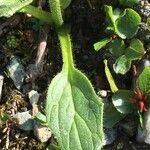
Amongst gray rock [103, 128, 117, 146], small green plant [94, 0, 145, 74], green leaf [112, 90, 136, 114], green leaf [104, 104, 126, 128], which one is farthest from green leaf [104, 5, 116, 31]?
gray rock [103, 128, 117, 146]

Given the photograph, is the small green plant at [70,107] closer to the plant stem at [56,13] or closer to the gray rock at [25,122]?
the plant stem at [56,13]

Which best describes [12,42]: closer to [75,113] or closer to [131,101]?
[75,113]

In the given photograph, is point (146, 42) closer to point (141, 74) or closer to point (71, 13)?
point (141, 74)

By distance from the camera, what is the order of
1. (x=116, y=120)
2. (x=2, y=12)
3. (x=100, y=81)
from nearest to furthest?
(x=2, y=12) < (x=116, y=120) < (x=100, y=81)

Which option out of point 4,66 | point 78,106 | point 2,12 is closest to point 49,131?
point 78,106

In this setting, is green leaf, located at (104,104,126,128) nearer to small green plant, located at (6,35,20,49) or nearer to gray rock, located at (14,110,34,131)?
gray rock, located at (14,110,34,131)
